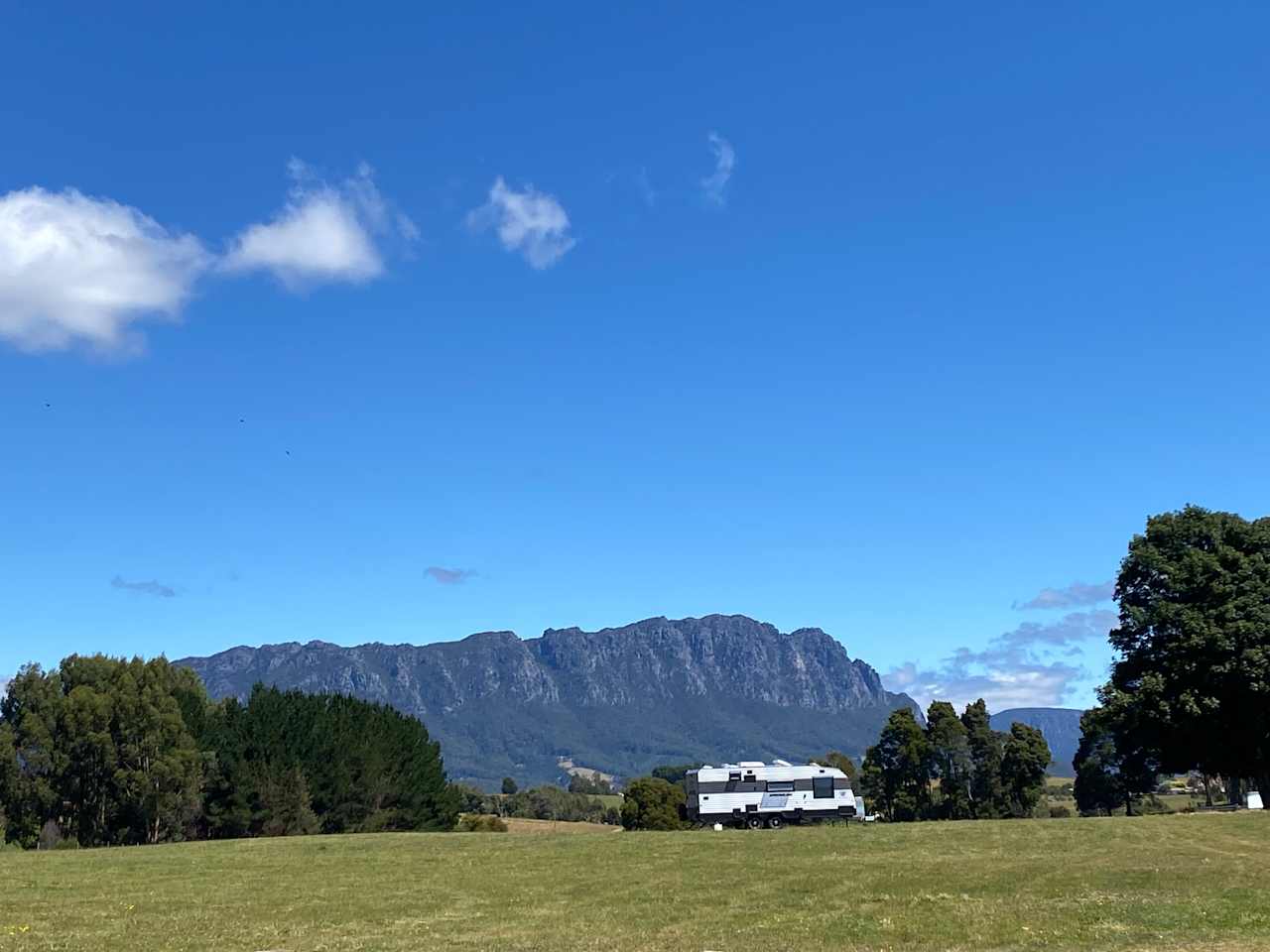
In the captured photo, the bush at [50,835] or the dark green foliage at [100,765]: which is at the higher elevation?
the dark green foliage at [100,765]

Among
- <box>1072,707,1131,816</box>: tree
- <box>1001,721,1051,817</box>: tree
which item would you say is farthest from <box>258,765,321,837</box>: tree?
<box>1072,707,1131,816</box>: tree

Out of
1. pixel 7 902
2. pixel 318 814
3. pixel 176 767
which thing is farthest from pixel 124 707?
pixel 7 902

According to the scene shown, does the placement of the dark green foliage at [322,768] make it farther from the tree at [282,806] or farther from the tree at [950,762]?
the tree at [950,762]

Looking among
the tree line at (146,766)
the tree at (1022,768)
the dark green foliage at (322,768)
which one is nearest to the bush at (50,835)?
the tree line at (146,766)

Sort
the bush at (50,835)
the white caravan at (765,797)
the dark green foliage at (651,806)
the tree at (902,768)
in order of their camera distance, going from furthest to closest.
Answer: the dark green foliage at (651,806) → the tree at (902,768) → the bush at (50,835) → the white caravan at (765,797)

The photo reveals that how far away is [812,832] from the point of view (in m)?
55.6

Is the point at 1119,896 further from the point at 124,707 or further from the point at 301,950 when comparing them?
the point at 124,707

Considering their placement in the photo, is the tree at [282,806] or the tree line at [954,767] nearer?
the tree at [282,806]

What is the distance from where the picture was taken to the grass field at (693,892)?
2480 centimetres

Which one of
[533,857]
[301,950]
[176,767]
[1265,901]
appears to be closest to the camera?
[301,950]

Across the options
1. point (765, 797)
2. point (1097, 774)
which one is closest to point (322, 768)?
point (765, 797)

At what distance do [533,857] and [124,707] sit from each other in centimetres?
4855

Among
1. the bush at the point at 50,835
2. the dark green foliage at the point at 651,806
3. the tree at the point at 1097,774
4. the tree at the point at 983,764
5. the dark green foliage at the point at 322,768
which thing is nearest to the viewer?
the bush at the point at 50,835

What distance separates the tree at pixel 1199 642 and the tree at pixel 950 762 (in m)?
50.3
